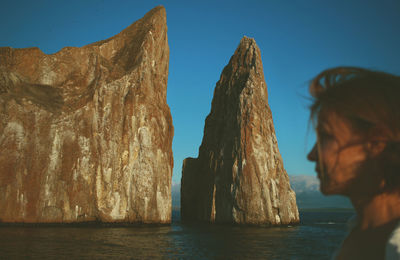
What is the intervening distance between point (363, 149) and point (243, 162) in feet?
136

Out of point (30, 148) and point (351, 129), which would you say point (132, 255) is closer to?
point (351, 129)

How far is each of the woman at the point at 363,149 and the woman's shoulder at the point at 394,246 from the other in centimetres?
4

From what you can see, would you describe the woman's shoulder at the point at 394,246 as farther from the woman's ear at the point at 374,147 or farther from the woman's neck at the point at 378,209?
the woman's ear at the point at 374,147

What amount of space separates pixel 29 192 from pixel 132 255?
18.4 m

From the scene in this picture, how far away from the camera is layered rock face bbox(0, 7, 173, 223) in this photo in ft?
104

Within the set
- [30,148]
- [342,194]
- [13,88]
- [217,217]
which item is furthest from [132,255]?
[217,217]

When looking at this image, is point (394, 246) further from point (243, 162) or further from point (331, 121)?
point (243, 162)

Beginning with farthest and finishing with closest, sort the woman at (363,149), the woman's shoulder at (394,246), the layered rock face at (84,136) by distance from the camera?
the layered rock face at (84,136), the woman at (363,149), the woman's shoulder at (394,246)

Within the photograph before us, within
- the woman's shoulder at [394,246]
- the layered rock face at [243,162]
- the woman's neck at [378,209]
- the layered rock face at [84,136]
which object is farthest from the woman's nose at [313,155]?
the layered rock face at [243,162]

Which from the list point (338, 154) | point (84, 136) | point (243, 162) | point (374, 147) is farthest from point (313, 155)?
point (243, 162)

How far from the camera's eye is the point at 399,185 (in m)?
1.08

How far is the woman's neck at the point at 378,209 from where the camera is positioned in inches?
42.9

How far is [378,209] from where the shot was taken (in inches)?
44.1

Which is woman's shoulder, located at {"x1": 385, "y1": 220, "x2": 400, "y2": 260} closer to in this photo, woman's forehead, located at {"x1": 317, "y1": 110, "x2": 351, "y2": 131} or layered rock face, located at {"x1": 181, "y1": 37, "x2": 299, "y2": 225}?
woman's forehead, located at {"x1": 317, "y1": 110, "x2": 351, "y2": 131}
